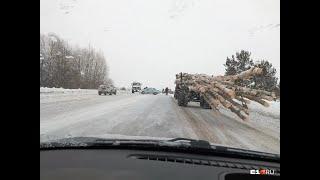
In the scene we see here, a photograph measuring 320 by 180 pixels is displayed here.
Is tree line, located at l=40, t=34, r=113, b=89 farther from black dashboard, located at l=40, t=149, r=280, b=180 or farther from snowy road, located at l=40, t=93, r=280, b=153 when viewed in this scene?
black dashboard, located at l=40, t=149, r=280, b=180

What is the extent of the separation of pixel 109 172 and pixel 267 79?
2.91 meters

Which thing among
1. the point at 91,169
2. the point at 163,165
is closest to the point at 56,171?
the point at 91,169

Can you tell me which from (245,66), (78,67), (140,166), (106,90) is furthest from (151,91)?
(140,166)

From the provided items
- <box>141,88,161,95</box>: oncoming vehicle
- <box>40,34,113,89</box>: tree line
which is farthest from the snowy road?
<box>40,34,113,89</box>: tree line

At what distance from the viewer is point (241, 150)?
417cm

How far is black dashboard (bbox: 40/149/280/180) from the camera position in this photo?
140 inches

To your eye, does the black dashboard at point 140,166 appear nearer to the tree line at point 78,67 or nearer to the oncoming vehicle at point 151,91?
the oncoming vehicle at point 151,91

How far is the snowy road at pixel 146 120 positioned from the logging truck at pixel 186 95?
76 millimetres

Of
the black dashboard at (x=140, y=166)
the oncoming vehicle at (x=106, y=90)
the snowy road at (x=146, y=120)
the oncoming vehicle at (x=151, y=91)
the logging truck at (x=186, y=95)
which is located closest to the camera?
the black dashboard at (x=140, y=166)

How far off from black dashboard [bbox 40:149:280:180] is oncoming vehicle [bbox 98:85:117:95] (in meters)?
2.74

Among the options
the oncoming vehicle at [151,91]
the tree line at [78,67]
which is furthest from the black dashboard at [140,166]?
the tree line at [78,67]

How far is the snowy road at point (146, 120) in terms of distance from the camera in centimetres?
571

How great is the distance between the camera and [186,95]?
21.3 ft
